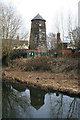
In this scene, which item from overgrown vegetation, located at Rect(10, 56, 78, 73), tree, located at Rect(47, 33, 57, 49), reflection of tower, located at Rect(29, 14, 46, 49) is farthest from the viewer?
tree, located at Rect(47, 33, 57, 49)

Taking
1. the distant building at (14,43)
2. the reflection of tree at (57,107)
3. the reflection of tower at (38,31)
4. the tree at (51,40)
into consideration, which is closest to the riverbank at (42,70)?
the distant building at (14,43)

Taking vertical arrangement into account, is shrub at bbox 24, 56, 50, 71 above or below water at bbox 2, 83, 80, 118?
above

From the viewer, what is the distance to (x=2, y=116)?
6.03m

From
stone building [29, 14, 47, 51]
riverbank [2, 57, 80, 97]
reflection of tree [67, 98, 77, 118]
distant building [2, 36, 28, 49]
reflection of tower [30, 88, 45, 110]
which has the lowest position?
reflection of tower [30, 88, 45, 110]

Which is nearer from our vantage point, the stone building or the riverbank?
the riverbank

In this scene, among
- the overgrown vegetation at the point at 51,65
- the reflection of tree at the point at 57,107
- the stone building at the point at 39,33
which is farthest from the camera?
the stone building at the point at 39,33

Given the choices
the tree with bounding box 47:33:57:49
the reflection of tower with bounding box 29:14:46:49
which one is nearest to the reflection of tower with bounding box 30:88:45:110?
the reflection of tower with bounding box 29:14:46:49

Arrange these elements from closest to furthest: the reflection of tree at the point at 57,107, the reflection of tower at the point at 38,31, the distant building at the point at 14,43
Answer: the reflection of tree at the point at 57,107 < the distant building at the point at 14,43 < the reflection of tower at the point at 38,31

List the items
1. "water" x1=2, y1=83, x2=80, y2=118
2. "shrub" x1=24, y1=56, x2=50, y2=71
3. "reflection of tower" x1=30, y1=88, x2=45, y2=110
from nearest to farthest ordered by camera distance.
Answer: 1. "water" x1=2, y1=83, x2=80, y2=118
2. "reflection of tower" x1=30, y1=88, x2=45, y2=110
3. "shrub" x1=24, y1=56, x2=50, y2=71

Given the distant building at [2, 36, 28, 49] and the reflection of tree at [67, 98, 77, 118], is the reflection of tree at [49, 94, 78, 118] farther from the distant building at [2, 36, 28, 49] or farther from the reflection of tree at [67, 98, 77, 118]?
the distant building at [2, 36, 28, 49]

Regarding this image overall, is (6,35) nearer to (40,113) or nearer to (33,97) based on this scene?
(33,97)

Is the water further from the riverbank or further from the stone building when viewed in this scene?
the stone building

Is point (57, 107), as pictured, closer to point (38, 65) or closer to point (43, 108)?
point (43, 108)

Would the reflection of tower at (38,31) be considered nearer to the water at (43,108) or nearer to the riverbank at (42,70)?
the riverbank at (42,70)
